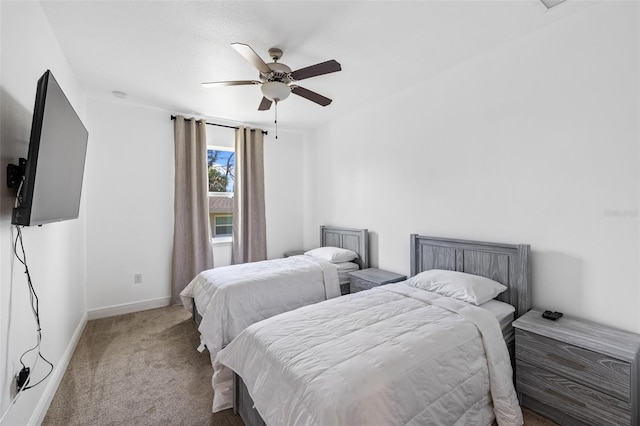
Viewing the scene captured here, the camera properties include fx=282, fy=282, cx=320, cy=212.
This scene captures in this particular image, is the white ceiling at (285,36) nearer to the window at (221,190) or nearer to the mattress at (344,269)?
the window at (221,190)

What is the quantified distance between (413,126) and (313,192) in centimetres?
220

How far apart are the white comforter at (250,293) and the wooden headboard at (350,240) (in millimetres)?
610

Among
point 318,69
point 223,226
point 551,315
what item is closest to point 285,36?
point 318,69

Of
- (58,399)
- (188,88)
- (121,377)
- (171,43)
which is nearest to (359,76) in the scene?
(171,43)

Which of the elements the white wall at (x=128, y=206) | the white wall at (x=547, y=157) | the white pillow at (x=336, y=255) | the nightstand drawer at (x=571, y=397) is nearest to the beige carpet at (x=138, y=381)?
the nightstand drawer at (x=571, y=397)

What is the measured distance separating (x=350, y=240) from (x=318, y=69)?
2426 mm

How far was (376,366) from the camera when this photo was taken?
1351 millimetres

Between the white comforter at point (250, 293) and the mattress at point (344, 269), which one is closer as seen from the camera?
the white comforter at point (250, 293)

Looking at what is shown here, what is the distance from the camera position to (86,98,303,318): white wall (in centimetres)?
355

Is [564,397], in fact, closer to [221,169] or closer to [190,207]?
[190,207]

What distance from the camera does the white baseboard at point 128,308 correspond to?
11.6 feet

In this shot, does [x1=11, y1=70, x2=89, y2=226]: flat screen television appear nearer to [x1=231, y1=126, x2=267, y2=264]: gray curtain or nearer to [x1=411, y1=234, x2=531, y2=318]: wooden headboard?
[x1=231, y1=126, x2=267, y2=264]: gray curtain

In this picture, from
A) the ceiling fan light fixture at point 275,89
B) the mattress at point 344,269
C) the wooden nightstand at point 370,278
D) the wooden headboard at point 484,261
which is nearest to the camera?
the wooden headboard at point 484,261

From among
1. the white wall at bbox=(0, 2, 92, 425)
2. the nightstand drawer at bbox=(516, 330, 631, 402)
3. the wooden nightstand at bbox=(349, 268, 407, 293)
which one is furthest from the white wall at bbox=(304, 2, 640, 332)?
the white wall at bbox=(0, 2, 92, 425)
